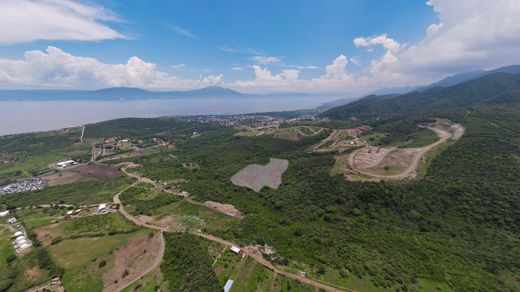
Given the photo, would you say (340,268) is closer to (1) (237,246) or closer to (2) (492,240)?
(1) (237,246)

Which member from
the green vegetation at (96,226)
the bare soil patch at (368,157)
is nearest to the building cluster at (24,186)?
the green vegetation at (96,226)

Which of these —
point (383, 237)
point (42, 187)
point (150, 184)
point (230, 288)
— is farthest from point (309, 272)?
point (42, 187)

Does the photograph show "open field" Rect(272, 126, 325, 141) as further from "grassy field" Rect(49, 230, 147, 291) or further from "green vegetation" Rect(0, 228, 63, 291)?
"green vegetation" Rect(0, 228, 63, 291)

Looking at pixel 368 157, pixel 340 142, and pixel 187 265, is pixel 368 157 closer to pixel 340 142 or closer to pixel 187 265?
pixel 340 142

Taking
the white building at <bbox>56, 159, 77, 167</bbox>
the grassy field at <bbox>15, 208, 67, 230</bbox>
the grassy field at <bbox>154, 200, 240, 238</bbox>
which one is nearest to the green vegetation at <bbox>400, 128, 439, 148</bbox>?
the grassy field at <bbox>154, 200, 240, 238</bbox>

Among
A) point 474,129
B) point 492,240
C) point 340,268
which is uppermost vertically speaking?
point 474,129

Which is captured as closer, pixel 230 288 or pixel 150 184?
pixel 230 288

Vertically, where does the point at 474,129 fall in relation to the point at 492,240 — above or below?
above

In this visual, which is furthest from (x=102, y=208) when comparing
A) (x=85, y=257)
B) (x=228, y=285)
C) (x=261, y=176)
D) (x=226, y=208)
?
(x=261, y=176)
